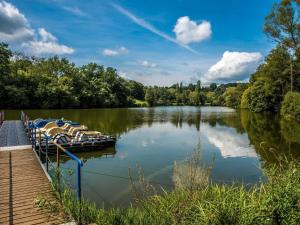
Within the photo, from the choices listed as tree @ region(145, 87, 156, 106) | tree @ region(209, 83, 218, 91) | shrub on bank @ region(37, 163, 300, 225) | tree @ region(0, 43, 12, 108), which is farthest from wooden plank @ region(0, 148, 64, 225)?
tree @ region(209, 83, 218, 91)

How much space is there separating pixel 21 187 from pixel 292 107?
35.5 m

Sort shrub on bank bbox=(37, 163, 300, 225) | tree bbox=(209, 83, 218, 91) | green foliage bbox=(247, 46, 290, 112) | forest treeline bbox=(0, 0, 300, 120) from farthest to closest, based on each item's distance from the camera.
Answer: tree bbox=(209, 83, 218, 91) < green foliage bbox=(247, 46, 290, 112) < forest treeline bbox=(0, 0, 300, 120) < shrub on bank bbox=(37, 163, 300, 225)

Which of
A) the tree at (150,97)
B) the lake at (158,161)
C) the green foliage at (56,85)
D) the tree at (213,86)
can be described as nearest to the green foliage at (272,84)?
the lake at (158,161)

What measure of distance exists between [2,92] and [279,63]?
1829 inches

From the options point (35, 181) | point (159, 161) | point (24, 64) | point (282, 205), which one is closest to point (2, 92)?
point (24, 64)

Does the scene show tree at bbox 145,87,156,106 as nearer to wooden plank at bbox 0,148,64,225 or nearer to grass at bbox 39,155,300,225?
wooden plank at bbox 0,148,64,225

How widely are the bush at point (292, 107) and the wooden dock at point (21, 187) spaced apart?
32.4 metres

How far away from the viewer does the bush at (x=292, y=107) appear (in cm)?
3292

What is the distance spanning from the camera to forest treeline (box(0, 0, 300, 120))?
30688mm

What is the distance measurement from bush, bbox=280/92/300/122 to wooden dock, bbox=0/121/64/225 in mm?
32380

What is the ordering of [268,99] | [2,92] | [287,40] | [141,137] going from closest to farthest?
1. [141,137]
2. [287,40]
3. [2,92]
4. [268,99]

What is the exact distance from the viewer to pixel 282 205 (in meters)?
3.51

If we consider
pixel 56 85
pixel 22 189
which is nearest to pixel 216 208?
pixel 22 189

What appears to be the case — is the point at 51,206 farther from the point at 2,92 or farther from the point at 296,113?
the point at 2,92
